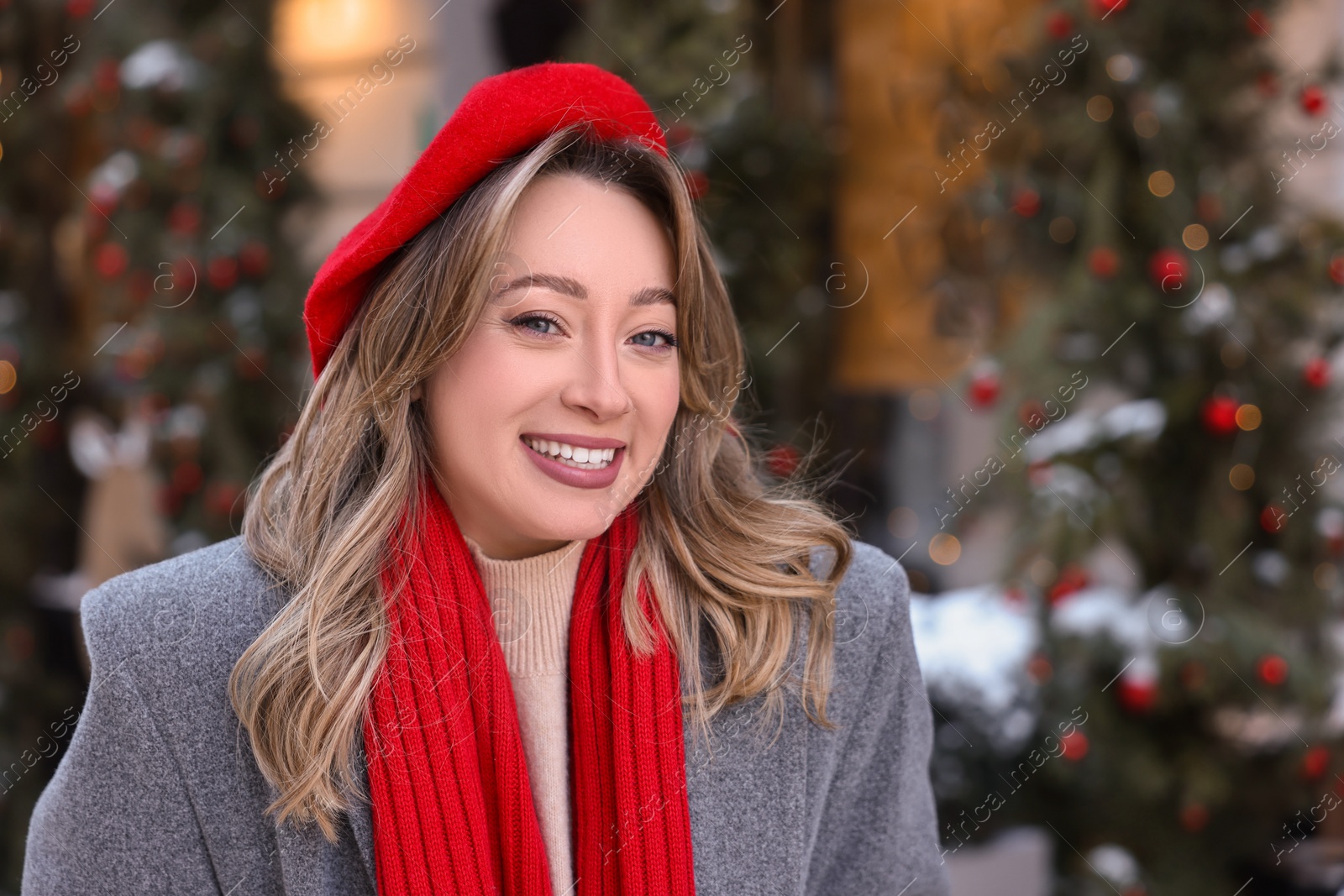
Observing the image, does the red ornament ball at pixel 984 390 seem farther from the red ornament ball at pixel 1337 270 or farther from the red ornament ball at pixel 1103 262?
the red ornament ball at pixel 1337 270

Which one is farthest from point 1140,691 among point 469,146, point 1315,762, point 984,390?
point 469,146

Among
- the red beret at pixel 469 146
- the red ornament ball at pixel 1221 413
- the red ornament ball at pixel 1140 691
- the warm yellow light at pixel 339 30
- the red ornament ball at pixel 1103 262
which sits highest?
the warm yellow light at pixel 339 30

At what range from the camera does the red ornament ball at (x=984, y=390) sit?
214 cm

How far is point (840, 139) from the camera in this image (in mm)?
3449

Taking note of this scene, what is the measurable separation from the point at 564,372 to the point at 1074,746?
1436 millimetres

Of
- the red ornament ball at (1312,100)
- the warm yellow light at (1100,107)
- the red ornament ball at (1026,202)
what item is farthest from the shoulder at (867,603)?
the red ornament ball at (1312,100)

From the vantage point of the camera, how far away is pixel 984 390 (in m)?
2.14

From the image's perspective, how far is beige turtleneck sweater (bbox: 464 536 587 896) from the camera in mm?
1251

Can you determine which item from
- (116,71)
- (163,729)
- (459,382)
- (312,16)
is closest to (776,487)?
(459,382)

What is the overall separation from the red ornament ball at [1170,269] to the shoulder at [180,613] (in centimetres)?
162

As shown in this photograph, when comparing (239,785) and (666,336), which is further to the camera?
(666,336)

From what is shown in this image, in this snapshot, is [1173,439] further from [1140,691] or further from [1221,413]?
[1140,691]

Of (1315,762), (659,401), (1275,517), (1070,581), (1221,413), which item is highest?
(659,401)

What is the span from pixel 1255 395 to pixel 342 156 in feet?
8.21
